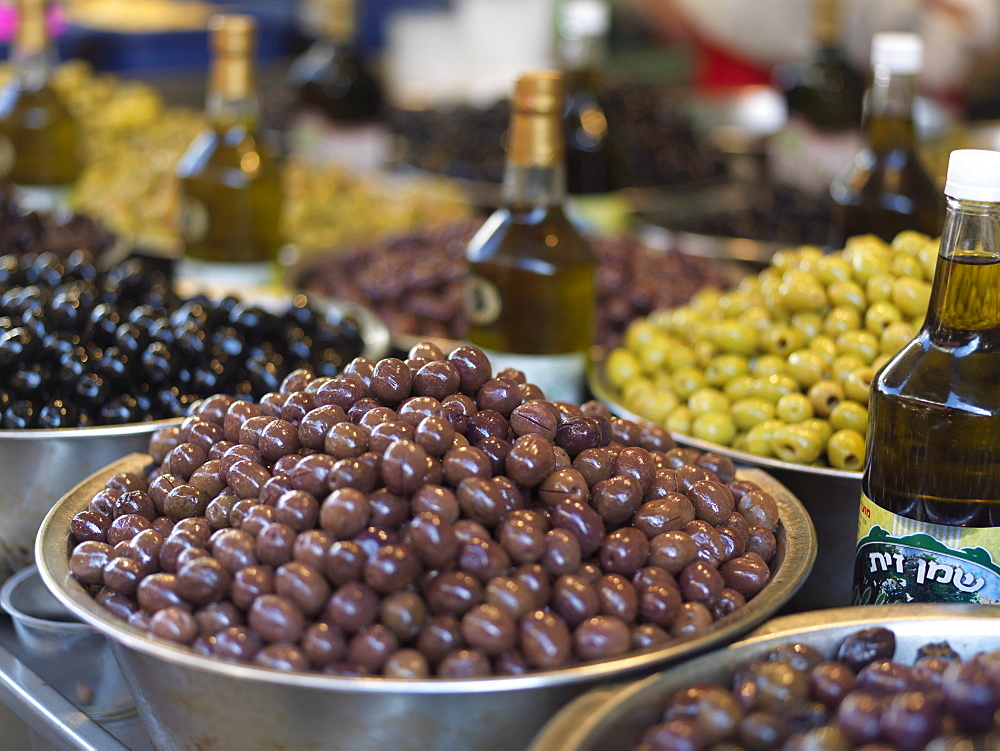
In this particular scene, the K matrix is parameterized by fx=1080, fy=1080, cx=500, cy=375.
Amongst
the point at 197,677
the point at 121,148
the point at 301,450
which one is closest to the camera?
the point at 197,677

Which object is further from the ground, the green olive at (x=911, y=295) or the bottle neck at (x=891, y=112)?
the bottle neck at (x=891, y=112)

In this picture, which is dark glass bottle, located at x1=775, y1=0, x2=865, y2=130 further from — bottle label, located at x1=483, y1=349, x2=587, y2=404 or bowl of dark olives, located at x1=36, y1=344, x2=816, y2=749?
bowl of dark olives, located at x1=36, y1=344, x2=816, y2=749

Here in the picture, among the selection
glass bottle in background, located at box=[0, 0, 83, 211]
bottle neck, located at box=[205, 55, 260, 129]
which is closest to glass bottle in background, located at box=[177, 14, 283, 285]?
bottle neck, located at box=[205, 55, 260, 129]

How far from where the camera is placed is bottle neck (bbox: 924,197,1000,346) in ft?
2.80

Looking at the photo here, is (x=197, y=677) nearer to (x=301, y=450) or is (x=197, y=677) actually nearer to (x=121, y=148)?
(x=301, y=450)

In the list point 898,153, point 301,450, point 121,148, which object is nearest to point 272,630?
point 301,450

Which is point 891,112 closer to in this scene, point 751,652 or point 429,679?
point 751,652

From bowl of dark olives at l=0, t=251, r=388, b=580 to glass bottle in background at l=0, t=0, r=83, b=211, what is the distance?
0.90 m

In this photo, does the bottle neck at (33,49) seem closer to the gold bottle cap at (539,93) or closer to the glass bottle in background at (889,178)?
the gold bottle cap at (539,93)

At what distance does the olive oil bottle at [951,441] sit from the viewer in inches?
34.3

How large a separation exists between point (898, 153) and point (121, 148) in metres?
1.86

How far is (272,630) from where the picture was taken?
769mm

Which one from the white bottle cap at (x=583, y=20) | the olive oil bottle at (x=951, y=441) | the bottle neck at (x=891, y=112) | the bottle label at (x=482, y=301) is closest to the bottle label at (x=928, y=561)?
the olive oil bottle at (x=951, y=441)

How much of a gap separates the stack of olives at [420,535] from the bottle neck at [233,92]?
3.15 feet
